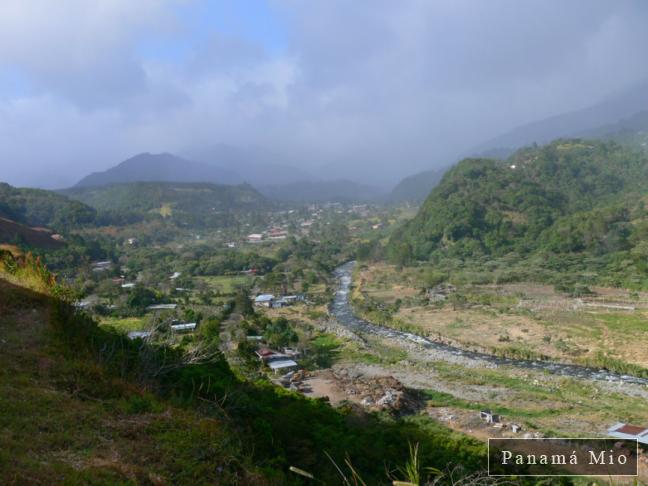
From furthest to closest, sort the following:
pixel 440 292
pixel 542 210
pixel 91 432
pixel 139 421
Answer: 1. pixel 542 210
2. pixel 440 292
3. pixel 139 421
4. pixel 91 432

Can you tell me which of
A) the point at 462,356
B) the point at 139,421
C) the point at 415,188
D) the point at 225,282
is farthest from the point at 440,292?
the point at 415,188

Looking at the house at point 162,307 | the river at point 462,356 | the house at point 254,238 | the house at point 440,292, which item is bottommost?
the river at point 462,356

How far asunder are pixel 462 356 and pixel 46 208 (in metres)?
62.7

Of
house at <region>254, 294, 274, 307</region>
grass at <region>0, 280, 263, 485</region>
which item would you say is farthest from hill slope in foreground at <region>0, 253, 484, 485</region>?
house at <region>254, 294, 274, 307</region>

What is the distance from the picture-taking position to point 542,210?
53.0m

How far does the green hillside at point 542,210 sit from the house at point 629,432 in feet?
83.7

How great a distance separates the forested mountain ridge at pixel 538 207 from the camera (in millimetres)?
44625

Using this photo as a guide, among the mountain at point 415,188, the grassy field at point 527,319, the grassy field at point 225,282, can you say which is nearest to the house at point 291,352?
the grassy field at point 527,319

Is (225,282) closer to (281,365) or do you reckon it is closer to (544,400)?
(281,365)

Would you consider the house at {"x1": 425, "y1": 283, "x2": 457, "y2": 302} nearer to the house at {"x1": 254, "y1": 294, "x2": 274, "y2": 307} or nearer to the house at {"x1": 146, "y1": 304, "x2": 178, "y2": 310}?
the house at {"x1": 254, "y1": 294, "x2": 274, "y2": 307}

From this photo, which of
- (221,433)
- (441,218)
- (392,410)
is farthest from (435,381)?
(441,218)

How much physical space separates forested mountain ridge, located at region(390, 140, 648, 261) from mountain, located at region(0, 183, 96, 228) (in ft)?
146

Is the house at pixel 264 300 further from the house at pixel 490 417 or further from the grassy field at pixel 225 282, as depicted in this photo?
the house at pixel 490 417

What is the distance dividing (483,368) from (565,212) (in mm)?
41106
